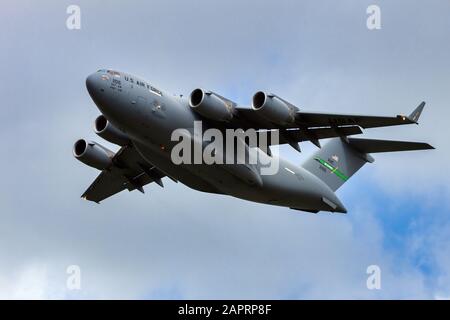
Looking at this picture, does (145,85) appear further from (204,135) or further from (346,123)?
(346,123)

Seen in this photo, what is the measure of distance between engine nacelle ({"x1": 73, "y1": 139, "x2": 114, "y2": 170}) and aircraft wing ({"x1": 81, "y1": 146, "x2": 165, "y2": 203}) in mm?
305

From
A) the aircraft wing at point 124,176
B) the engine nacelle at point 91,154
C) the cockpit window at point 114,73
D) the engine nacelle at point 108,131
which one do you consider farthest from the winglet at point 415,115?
the engine nacelle at point 91,154

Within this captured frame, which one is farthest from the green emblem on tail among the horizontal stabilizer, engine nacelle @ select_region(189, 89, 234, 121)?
engine nacelle @ select_region(189, 89, 234, 121)

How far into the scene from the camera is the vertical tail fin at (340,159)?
27.4m

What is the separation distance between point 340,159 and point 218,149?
6025 mm

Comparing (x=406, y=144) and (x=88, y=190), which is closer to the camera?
(x=406, y=144)

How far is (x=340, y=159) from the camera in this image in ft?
91.9

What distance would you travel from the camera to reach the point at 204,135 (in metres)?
23.2

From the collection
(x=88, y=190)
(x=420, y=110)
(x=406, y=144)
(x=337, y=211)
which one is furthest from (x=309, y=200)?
(x=88, y=190)

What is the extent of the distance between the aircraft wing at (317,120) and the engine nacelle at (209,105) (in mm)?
567

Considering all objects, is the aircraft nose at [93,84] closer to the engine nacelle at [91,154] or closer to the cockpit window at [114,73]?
the cockpit window at [114,73]

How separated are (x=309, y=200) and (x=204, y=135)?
162 inches

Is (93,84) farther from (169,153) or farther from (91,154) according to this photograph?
(91,154)

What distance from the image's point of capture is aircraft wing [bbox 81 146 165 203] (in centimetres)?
2623
